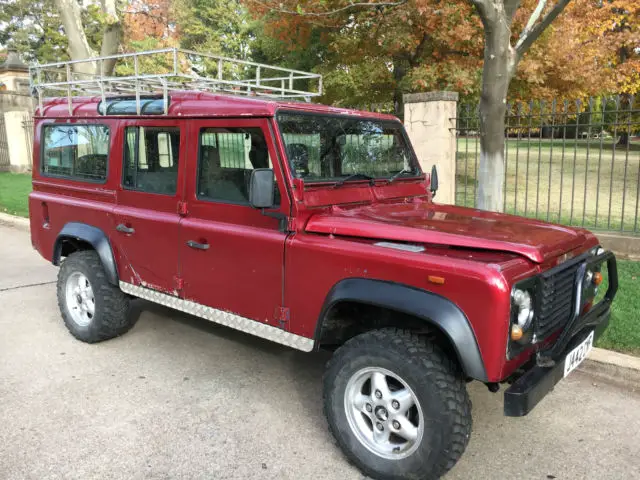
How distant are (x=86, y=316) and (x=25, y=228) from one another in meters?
6.63

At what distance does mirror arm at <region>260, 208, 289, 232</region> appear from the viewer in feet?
10.6

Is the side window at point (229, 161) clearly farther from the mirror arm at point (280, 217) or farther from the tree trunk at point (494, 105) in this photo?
the tree trunk at point (494, 105)

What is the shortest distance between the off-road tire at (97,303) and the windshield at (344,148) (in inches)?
87.6

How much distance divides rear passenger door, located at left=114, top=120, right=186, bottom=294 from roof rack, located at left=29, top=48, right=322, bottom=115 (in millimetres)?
241

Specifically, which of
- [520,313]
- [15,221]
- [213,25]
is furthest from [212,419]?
[213,25]

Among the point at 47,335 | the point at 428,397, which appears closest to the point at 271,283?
the point at 428,397

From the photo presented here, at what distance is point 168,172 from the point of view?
156 inches

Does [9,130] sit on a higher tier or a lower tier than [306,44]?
lower

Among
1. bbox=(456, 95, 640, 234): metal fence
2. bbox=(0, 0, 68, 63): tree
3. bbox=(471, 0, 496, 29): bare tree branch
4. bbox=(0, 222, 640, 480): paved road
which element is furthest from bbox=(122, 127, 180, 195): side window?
bbox=(0, 0, 68, 63): tree

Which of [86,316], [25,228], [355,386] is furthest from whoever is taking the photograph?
[25,228]

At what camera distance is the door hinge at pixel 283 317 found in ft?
10.8

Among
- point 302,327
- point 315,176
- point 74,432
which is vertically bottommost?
point 74,432

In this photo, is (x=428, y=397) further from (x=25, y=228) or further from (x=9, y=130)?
(x=9, y=130)

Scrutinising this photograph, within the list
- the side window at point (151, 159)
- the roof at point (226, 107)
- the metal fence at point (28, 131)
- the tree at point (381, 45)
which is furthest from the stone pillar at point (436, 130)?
the metal fence at point (28, 131)
